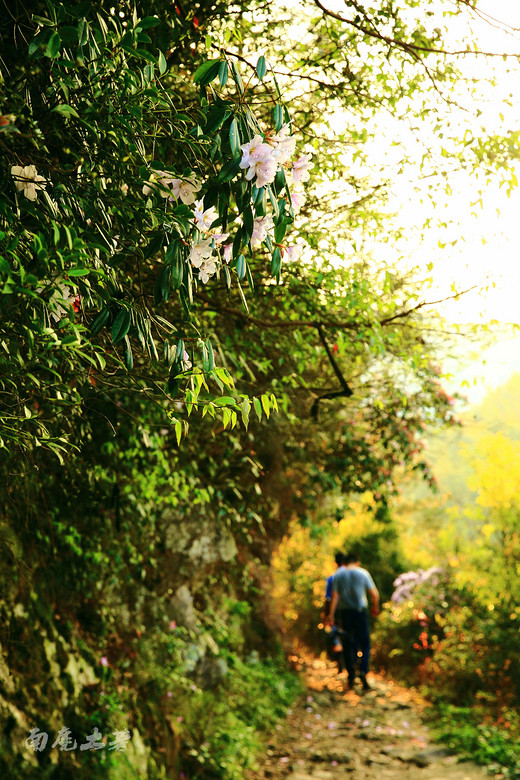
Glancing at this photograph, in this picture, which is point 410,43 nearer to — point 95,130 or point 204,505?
point 95,130

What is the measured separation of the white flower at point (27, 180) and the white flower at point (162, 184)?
30 centimetres

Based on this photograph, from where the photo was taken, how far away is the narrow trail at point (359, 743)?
6271 mm

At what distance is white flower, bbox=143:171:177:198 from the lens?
77.5 inches

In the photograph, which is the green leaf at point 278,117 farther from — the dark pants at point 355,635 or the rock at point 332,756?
the dark pants at point 355,635

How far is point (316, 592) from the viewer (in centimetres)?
1372

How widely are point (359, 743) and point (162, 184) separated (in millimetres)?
7005

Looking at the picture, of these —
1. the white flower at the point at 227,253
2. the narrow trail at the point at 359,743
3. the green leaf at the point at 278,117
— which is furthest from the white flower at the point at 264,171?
the narrow trail at the point at 359,743

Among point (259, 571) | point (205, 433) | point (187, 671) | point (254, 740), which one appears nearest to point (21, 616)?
point (205, 433)

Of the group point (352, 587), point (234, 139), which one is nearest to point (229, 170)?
point (234, 139)

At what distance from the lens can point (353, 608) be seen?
30.3 ft

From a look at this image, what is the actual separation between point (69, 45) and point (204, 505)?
17.4 feet

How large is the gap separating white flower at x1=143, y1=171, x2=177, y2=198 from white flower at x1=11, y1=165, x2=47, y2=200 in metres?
0.30

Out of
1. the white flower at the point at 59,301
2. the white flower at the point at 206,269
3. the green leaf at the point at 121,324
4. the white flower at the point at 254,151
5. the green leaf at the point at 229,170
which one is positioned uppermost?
the white flower at the point at 254,151

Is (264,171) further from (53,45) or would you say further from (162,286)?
(53,45)
